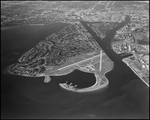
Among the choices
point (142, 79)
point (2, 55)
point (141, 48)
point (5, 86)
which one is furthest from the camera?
point (141, 48)

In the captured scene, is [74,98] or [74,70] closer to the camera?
[74,98]

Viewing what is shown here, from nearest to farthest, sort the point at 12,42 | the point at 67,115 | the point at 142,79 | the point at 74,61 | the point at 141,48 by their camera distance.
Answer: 1. the point at 67,115
2. the point at 142,79
3. the point at 74,61
4. the point at 141,48
5. the point at 12,42

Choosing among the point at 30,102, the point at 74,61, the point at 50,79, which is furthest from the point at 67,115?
the point at 74,61

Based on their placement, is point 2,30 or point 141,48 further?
point 2,30

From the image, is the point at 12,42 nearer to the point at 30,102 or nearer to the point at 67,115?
the point at 30,102
